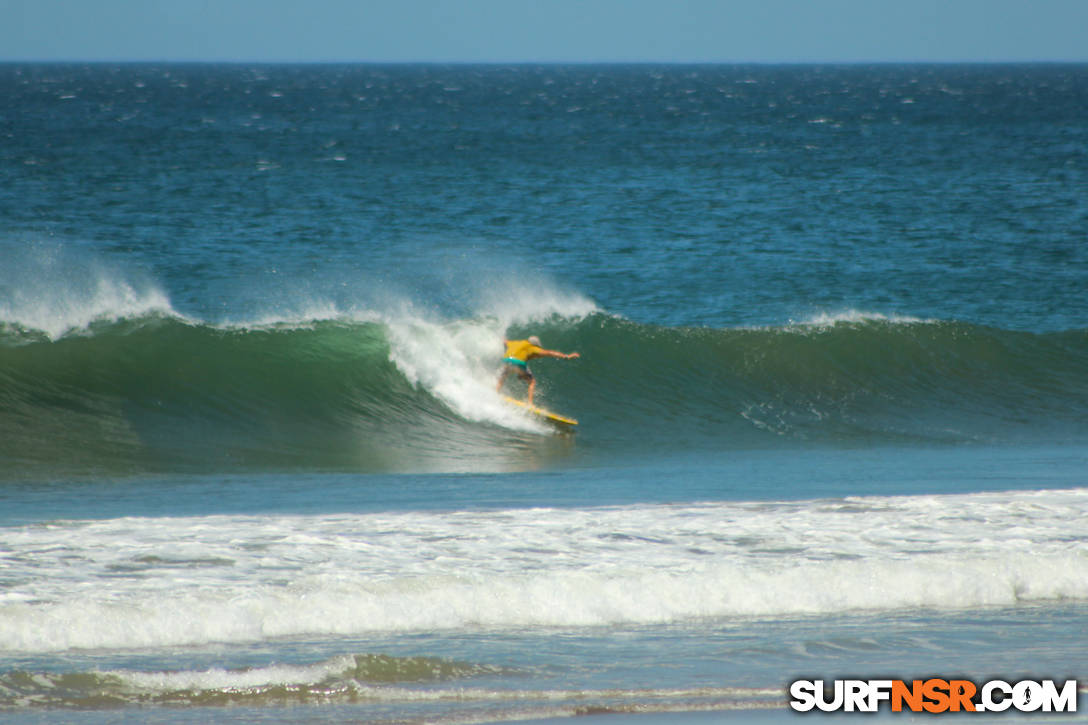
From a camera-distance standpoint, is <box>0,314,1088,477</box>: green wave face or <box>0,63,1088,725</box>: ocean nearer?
<box>0,63,1088,725</box>: ocean

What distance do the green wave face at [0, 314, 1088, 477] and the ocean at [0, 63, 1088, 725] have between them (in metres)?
0.07

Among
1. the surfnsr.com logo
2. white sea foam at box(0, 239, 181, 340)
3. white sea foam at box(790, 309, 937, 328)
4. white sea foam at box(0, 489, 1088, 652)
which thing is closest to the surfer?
white sea foam at box(0, 239, 181, 340)

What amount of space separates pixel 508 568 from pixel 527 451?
18.0ft

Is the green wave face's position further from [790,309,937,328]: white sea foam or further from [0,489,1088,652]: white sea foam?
[0,489,1088,652]: white sea foam

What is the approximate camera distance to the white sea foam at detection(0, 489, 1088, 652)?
6.62 metres

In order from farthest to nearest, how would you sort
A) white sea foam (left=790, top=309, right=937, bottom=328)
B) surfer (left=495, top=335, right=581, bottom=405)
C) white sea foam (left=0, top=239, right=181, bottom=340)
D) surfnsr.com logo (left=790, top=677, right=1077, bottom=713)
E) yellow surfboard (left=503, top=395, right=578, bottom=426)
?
white sea foam (left=790, top=309, right=937, bottom=328) → white sea foam (left=0, top=239, right=181, bottom=340) → surfer (left=495, top=335, right=581, bottom=405) → yellow surfboard (left=503, top=395, right=578, bottom=426) → surfnsr.com logo (left=790, top=677, right=1077, bottom=713)

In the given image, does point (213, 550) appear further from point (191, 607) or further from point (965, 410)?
point (965, 410)

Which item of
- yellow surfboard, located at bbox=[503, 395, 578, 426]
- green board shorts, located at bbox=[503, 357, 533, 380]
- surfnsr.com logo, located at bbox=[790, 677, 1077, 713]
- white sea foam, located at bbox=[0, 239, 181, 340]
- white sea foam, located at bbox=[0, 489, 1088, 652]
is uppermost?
white sea foam, located at bbox=[0, 239, 181, 340]

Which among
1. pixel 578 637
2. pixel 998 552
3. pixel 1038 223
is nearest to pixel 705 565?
pixel 578 637

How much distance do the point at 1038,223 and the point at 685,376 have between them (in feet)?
63.1

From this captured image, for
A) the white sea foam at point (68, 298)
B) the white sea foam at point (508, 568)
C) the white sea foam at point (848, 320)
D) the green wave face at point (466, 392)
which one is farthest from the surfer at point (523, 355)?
the white sea foam at point (848, 320)

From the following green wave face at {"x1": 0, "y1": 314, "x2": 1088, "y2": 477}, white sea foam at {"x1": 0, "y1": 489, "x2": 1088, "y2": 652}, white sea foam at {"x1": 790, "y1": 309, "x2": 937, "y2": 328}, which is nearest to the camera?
white sea foam at {"x1": 0, "y1": 489, "x2": 1088, "y2": 652}

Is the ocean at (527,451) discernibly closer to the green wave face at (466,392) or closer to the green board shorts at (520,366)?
the green wave face at (466,392)

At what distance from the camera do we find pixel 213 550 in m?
7.88
